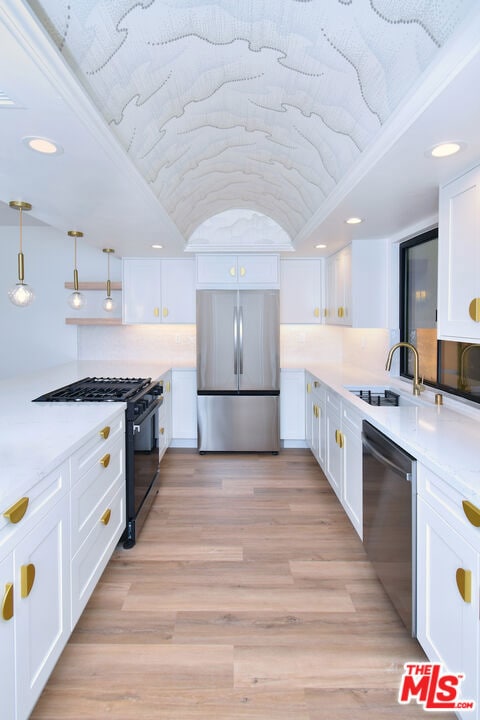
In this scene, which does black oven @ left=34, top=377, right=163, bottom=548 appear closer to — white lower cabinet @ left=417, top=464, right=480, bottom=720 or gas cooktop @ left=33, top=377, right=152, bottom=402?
gas cooktop @ left=33, top=377, right=152, bottom=402

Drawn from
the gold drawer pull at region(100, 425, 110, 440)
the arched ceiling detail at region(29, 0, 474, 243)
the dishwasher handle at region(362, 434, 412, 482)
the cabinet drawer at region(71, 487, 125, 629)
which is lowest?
the cabinet drawer at region(71, 487, 125, 629)

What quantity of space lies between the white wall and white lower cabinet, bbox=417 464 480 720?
12.9 feet

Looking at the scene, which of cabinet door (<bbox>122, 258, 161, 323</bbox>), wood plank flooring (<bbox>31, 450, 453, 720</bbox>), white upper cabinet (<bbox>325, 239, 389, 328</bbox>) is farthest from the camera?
cabinet door (<bbox>122, 258, 161, 323</bbox>)

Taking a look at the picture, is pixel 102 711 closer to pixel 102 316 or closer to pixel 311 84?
pixel 311 84

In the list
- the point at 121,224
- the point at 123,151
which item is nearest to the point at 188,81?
the point at 123,151

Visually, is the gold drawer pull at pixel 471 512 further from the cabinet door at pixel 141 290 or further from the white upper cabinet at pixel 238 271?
the cabinet door at pixel 141 290

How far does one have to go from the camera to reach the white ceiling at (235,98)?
4.10 ft

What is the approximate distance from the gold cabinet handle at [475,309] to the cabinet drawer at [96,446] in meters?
1.78

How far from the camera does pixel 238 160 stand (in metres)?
2.87

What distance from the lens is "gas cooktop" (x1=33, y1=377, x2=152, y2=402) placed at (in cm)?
238

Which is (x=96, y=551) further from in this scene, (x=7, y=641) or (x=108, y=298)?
(x=108, y=298)

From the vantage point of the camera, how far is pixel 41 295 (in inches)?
172

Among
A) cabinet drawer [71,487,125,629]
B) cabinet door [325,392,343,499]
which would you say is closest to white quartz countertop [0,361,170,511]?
cabinet drawer [71,487,125,629]

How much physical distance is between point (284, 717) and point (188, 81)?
101 inches
